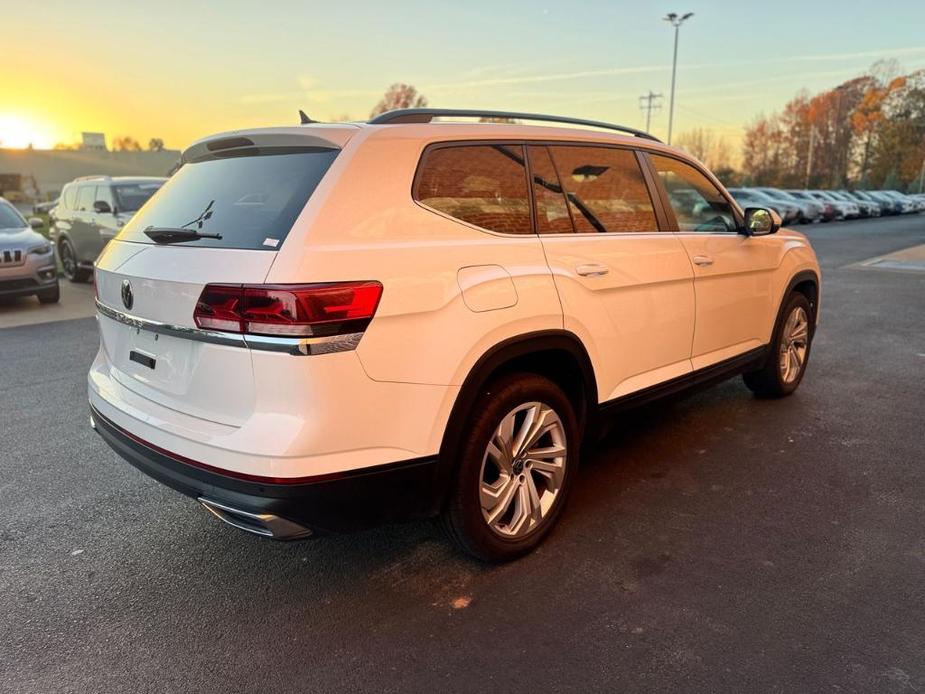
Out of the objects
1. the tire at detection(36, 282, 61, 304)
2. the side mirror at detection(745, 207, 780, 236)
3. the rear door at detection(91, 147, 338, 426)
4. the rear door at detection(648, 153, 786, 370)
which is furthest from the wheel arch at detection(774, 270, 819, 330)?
the tire at detection(36, 282, 61, 304)

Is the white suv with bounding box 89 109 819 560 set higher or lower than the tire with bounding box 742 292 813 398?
higher

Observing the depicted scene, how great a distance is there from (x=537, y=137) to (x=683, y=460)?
216 cm

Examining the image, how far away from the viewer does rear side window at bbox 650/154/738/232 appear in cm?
399

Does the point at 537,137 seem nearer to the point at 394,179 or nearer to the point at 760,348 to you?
the point at 394,179

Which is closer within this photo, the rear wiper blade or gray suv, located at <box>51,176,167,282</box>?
the rear wiper blade

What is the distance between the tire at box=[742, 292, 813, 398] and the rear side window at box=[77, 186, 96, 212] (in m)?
11.2

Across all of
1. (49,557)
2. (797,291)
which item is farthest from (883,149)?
(49,557)

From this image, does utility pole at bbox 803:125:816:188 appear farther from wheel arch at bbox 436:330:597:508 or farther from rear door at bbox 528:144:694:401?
wheel arch at bbox 436:330:597:508

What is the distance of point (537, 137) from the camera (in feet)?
10.4

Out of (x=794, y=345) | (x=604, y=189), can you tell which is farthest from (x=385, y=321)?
(x=794, y=345)

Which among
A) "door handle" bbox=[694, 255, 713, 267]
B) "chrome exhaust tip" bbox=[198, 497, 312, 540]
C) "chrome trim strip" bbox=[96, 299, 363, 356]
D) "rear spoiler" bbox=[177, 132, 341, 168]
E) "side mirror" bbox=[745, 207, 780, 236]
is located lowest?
"chrome exhaust tip" bbox=[198, 497, 312, 540]

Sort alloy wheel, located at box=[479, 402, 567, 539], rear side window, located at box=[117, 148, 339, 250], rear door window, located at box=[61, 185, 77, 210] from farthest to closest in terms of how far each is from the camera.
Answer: rear door window, located at box=[61, 185, 77, 210] < alloy wheel, located at box=[479, 402, 567, 539] < rear side window, located at box=[117, 148, 339, 250]

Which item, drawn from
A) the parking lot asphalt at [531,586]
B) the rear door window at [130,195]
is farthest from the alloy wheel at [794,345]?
the rear door window at [130,195]

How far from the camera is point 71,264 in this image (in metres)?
12.7
